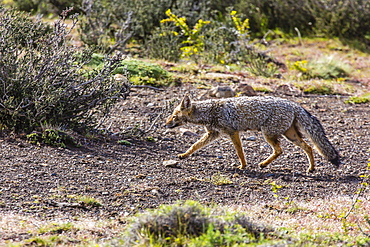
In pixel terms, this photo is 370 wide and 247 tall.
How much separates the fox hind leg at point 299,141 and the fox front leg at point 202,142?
110 cm

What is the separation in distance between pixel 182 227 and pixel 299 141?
3831 mm

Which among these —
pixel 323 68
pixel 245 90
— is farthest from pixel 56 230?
pixel 323 68

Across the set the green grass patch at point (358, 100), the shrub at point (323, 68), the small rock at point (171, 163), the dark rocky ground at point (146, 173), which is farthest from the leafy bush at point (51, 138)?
the shrub at point (323, 68)

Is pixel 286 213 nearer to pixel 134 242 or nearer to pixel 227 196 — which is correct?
pixel 227 196

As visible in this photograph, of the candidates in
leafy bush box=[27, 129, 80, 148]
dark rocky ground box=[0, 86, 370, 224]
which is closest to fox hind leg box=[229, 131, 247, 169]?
dark rocky ground box=[0, 86, 370, 224]

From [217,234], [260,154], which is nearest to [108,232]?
[217,234]

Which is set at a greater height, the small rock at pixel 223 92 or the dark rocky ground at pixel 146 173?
the dark rocky ground at pixel 146 173

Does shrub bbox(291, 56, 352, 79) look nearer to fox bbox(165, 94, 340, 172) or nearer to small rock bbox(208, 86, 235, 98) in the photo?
small rock bbox(208, 86, 235, 98)

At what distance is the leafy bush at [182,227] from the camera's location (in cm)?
396

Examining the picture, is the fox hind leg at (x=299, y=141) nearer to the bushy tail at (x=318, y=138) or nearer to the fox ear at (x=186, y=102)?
the bushy tail at (x=318, y=138)

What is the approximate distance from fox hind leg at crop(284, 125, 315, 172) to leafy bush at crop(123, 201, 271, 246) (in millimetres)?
3365

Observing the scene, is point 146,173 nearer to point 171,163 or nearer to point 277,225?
point 171,163

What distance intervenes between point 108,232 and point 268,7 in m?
16.6

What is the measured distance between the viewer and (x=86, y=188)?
19.6ft
